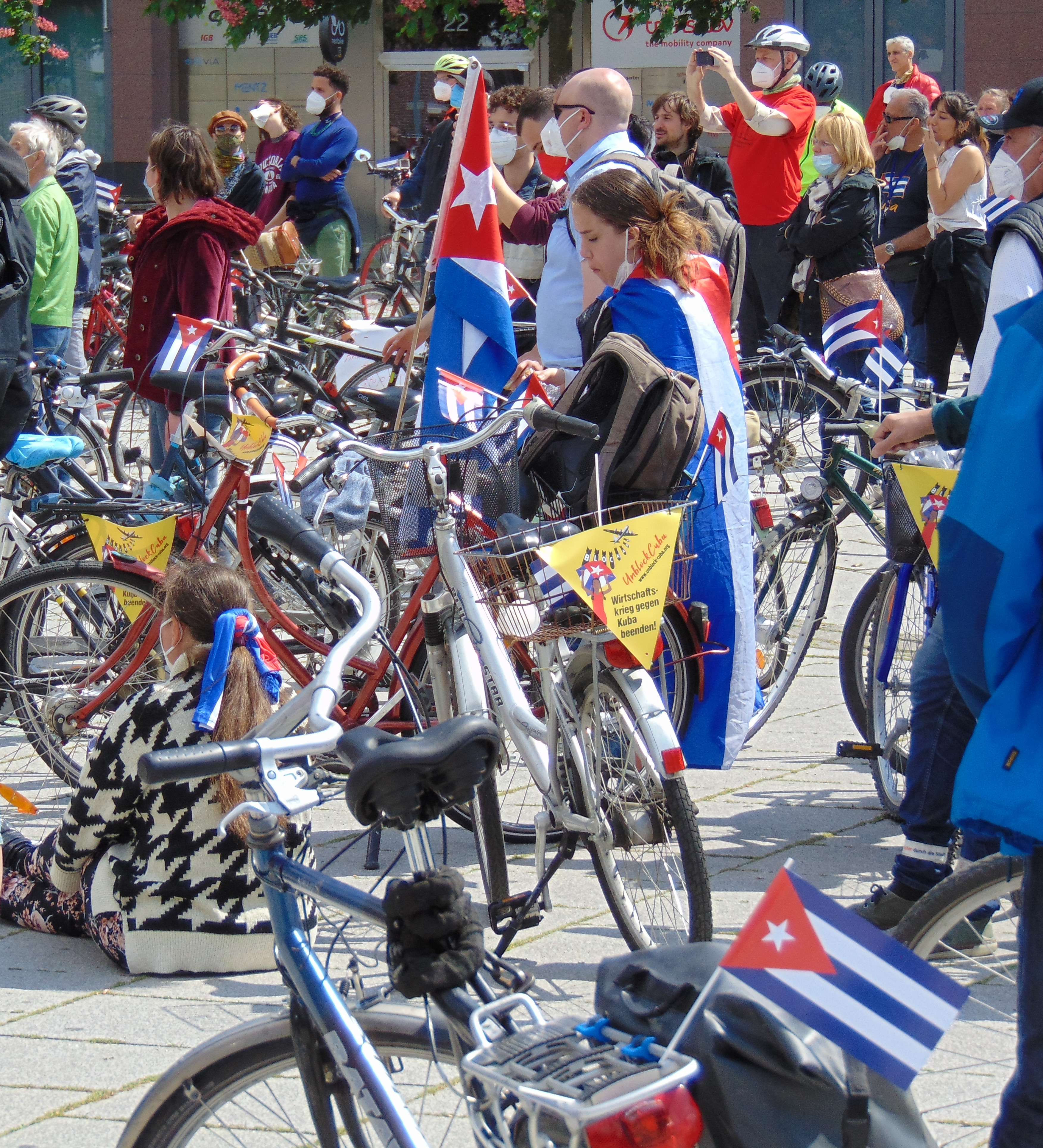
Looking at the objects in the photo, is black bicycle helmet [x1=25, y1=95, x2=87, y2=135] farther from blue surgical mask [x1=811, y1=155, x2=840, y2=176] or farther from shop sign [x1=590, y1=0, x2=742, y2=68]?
shop sign [x1=590, y1=0, x2=742, y2=68]

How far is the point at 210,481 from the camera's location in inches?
214

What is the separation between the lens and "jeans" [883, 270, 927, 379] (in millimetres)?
8961

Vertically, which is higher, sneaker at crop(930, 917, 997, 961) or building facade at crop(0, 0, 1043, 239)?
building facade at crop(0, 0, 1043, 239)

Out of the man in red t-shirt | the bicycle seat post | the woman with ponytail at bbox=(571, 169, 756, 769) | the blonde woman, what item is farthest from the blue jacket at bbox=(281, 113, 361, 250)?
the bicycle seat post

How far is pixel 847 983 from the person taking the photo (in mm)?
1552

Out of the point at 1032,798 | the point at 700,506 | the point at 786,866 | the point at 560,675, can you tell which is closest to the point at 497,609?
the point at 560,675

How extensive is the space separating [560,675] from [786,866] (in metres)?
2.03

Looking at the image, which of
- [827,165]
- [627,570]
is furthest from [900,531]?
[827,165]

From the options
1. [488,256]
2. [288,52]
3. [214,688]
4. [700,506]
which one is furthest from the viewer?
[288,52]

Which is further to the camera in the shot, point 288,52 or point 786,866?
point 288,52

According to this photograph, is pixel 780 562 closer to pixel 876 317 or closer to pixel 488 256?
pixel 488 256

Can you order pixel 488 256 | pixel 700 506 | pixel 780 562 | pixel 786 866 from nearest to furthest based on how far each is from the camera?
pixel 786 866 < pixel 700 506 < pixel 488 256 < pixel 780 562

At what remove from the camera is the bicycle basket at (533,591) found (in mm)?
3406

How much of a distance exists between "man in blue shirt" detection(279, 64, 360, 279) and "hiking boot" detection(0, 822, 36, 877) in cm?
765
